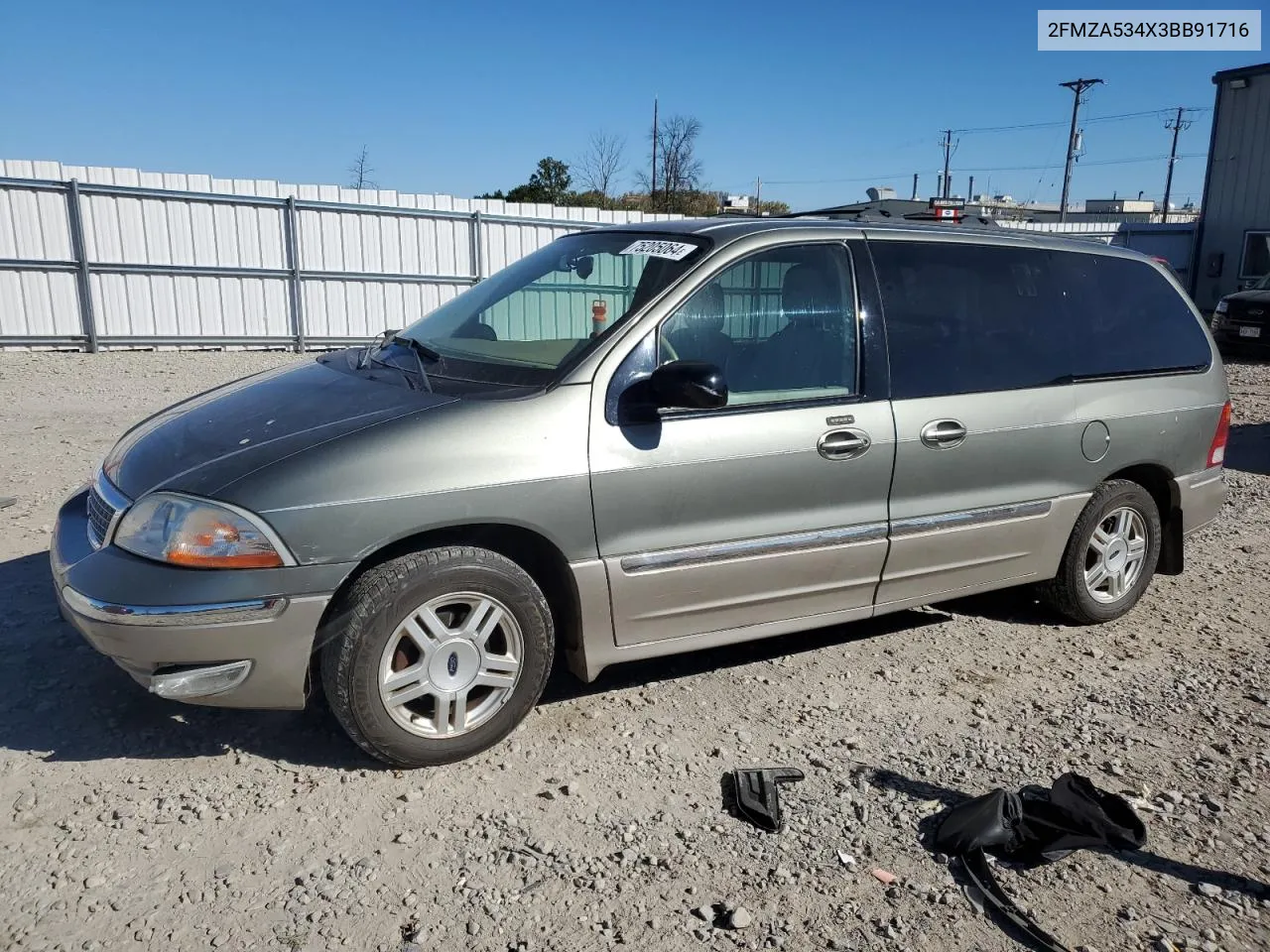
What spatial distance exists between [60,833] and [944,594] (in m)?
3.44

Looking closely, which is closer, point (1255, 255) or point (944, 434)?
point (944, 434)

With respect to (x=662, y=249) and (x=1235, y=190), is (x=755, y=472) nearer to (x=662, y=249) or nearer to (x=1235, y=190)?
(x=662, y=249)

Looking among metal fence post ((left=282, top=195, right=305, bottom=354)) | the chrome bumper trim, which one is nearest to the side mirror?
the chrome bumper trim

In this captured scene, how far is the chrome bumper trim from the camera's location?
2912mm

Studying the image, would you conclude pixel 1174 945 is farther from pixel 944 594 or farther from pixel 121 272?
pixel 121 272

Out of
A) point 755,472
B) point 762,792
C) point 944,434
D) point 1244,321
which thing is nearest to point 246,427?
point 755,472

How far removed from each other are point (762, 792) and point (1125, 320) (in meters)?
3.16

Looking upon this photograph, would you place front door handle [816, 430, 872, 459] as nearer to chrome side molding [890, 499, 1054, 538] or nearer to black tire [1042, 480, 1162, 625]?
chrome side molding [890, 499, 1054, 538]

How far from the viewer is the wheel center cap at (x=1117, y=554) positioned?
A: 15.8 ft

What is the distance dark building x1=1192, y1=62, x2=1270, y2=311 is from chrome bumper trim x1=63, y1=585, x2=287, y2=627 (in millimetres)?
25757

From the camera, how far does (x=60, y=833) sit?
9.36ft

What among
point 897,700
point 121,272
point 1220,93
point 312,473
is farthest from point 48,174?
point 1220,93

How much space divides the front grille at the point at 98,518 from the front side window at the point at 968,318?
2931 millimetres

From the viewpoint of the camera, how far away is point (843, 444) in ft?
12.3
